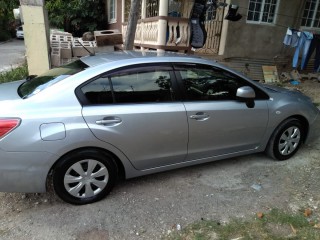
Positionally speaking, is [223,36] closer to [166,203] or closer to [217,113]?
[217,113]

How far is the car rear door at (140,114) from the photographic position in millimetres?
2949

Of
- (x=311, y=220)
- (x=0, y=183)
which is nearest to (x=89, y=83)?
(x=0, y=183)

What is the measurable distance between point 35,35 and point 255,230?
611 cm

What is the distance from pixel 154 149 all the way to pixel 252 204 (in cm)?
125

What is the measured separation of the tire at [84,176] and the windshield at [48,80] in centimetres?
77

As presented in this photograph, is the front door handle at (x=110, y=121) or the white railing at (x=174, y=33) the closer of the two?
the front door handle at (x=110, y=121)

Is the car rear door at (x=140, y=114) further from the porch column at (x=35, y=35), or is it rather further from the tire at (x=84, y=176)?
the porch column at (x=35, y=35)

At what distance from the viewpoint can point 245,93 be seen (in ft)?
11.6

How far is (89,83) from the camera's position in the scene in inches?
117

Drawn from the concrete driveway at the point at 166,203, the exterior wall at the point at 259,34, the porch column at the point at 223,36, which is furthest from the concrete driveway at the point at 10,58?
the concrete driveway at the point at 166,203

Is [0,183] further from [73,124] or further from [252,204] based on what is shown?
[252,204]

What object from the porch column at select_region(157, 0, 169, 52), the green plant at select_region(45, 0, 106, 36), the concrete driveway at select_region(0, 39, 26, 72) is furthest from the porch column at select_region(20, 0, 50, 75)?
the green plant at select_region(45, 0, 106, 36)

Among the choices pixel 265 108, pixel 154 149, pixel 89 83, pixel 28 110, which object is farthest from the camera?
→ pixel 265 108

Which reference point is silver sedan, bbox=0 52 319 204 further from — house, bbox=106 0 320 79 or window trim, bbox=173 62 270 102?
house, bbox=106 0 320 79
